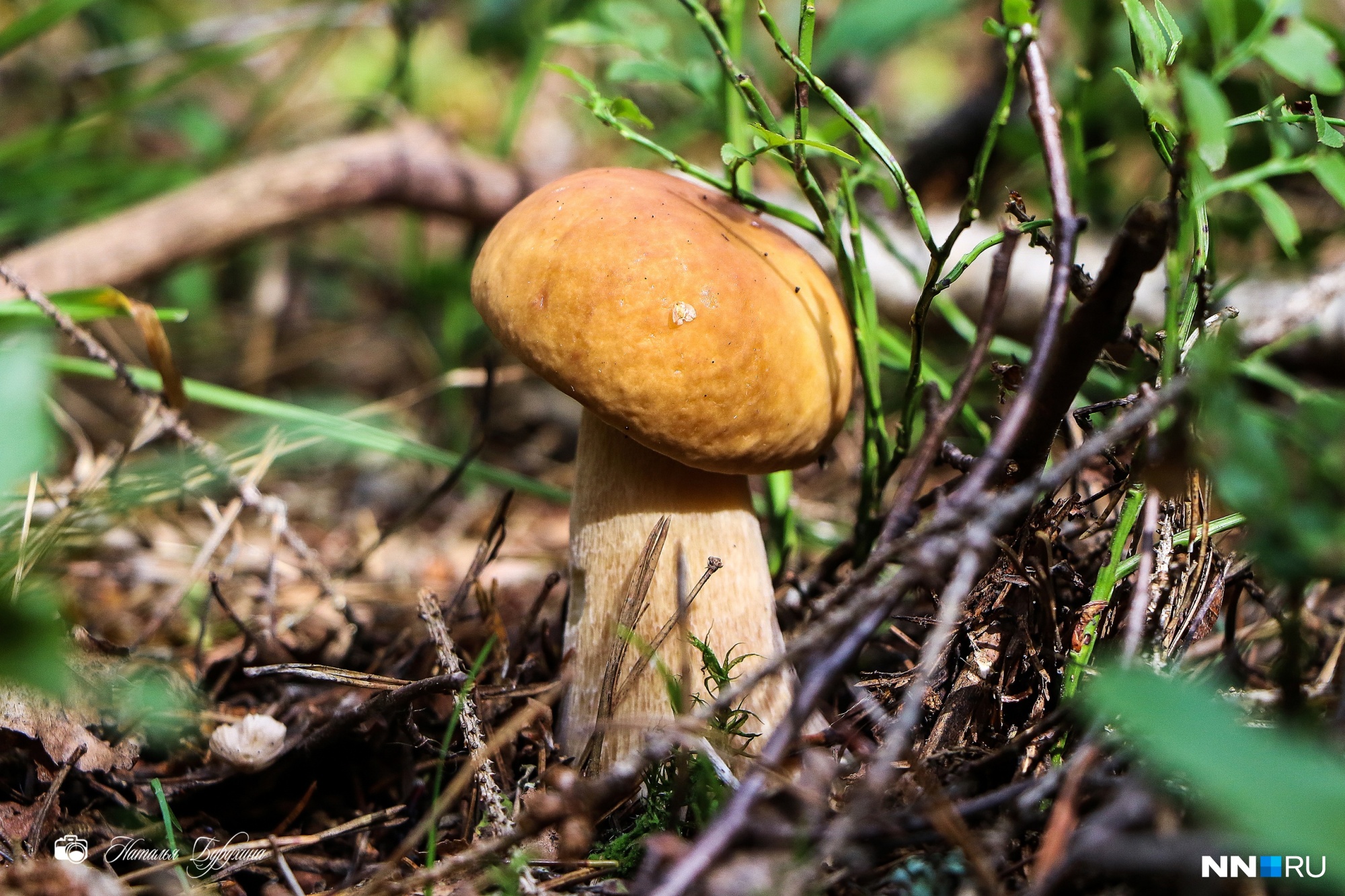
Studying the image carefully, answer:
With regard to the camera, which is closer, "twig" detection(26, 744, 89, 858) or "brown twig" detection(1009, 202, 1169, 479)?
"brown twig" detection(1009, 202, 1169, 479)

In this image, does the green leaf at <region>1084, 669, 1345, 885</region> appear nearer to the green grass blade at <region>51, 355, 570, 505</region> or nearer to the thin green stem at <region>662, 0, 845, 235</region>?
the thin green stem at <region>662, 0, 845, 235</region>

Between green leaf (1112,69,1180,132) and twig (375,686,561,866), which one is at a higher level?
green leaf (1112,69,1180,132)

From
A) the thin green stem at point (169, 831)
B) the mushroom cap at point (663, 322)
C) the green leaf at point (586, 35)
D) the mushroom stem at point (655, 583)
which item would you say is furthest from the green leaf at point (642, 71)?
the thin green stem at point (169, 831)

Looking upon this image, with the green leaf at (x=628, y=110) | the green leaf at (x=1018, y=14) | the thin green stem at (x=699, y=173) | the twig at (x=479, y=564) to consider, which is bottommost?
the twig at (x=479, y=564)

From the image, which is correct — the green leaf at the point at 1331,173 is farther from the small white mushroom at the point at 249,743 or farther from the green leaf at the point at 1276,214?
the small white mushroom at the point at 249,743

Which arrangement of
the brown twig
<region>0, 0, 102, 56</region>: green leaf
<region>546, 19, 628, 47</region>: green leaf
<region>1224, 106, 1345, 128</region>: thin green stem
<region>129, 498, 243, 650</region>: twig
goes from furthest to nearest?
<region>0, 0, 102, 56</region>: green leaf < <region>129, 498, 243, 650</region>: twig < <region>546, 19, 628, 47</region>: green leaf < <region>1224, 106, 1345, 128</region>: thin green stem < the brown twig

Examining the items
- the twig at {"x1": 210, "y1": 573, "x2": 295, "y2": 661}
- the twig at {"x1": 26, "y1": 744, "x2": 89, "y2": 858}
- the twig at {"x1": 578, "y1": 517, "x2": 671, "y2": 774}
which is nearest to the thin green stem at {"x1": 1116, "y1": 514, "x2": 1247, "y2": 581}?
the twig at {"x1": 578, "y1": 517, "x2": 671, "y2": 774}

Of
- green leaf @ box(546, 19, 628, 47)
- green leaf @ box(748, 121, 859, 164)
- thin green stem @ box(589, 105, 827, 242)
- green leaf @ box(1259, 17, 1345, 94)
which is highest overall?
green leaf @ box(546, 19, 628, 47)

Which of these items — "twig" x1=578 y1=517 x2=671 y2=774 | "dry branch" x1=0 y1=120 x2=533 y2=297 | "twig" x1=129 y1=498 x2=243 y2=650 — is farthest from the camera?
"dry branch" x1=0 y1=120 x2=533 y2=297
